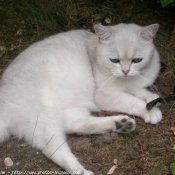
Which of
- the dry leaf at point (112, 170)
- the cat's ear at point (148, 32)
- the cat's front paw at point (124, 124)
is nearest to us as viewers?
the dry leaf at point (112, 170)

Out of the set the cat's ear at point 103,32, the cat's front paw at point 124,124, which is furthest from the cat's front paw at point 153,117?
the cat's ear at point 103,32

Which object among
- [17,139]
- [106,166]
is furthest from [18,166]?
[106,166]

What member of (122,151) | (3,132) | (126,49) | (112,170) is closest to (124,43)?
(126,49)

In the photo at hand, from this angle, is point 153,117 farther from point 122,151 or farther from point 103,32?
point 103,32

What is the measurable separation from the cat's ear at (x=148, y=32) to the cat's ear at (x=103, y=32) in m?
0.28

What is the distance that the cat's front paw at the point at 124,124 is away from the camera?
2.65 metres

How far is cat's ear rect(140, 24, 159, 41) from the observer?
2.77 meters

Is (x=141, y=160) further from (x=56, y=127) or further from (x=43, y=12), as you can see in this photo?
(x=43, y=12)

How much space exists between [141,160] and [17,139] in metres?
1.06

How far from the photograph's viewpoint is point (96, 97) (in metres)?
3.02

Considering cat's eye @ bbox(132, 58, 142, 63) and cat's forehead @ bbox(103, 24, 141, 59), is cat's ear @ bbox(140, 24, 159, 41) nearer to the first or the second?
cat's forehead @ bbox(103, 24, 141, 59)

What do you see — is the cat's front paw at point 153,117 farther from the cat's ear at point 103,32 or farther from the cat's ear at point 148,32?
the cat's ear at point 103,32

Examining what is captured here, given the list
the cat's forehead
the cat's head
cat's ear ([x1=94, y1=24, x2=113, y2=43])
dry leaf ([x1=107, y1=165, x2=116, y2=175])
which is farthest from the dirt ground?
cat's ear ([x1=94, y1=24, x2=113, y2=43])

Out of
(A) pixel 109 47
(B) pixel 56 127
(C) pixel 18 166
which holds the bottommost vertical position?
(C) pixel 18 166
